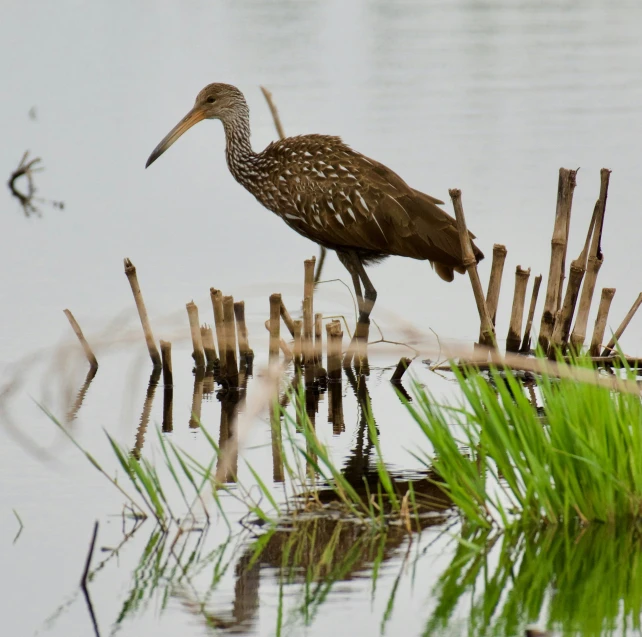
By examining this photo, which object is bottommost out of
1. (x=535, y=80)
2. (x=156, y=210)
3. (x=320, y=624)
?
(x=320, y=624)

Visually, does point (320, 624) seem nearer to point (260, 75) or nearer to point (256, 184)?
point (256, 184)

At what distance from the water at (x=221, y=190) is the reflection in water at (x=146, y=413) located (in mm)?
51

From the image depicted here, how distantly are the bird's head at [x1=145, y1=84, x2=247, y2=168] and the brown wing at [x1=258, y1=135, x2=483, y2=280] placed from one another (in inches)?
43.2

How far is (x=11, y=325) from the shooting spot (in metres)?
9.37

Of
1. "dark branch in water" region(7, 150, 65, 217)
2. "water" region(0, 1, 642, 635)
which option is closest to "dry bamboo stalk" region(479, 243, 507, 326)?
"water" region(0, 1, 642, 635)

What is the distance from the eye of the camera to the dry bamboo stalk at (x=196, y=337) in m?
7.64

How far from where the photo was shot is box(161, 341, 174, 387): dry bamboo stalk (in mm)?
7695

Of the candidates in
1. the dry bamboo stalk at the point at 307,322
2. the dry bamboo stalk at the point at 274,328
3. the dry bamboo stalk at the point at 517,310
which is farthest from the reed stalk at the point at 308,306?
the dry bamboo stalk at the point at 517,310

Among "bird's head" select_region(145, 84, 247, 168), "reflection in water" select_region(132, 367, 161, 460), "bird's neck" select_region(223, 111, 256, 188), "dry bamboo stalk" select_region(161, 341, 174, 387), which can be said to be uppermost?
"bird's head" select_region(145, 84, 247, 168)

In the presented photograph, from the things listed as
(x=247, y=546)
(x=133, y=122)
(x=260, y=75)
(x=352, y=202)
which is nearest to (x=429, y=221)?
(x=352, y=202)

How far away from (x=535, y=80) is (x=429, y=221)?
13.3m

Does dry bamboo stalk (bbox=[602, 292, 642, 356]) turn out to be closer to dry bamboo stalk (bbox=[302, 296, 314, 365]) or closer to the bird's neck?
dry bamboo stalk (bbox=[302, 296, 314, 365])

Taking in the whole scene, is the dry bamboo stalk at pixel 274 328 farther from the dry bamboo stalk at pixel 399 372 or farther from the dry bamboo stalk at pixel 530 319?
the dry bamboo stalk at pixel 530 319

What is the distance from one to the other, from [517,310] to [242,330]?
1651 millimetres
